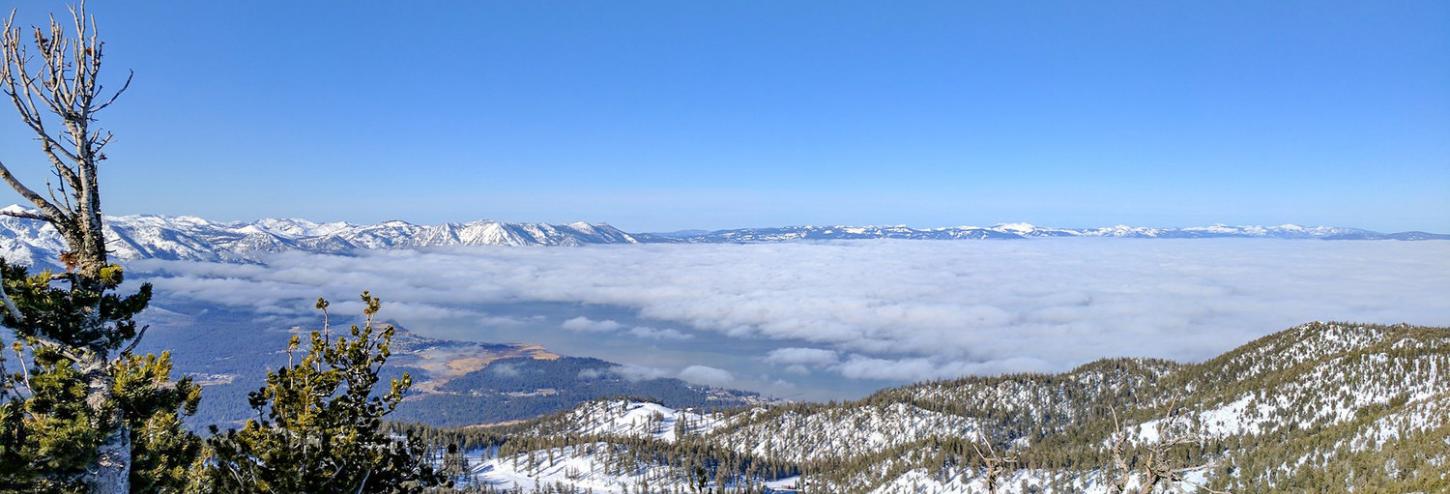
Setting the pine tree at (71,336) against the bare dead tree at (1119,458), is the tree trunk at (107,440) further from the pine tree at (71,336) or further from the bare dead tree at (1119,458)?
the bare dead tree at (1119,458)

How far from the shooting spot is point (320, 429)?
14906 millimetres

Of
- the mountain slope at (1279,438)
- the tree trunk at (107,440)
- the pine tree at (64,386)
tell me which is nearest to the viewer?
the pine tree at (64,386)

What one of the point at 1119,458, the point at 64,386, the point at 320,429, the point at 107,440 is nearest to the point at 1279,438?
the point at 1119,458

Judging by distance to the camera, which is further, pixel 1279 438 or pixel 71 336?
pixel 1279 438

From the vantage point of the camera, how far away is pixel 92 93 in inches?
553

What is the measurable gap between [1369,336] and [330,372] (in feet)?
812

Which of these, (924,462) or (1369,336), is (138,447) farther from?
(1369,336)

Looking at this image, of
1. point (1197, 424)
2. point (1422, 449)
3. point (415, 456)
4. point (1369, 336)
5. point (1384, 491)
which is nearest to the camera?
point (415, 456)

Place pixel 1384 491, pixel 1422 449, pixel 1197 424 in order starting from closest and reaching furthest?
pixel 1384 491 → pixel 1422 449 → pixel 1197 424

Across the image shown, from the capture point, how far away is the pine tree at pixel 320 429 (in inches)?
581

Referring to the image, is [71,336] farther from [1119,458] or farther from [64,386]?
[1119,458]

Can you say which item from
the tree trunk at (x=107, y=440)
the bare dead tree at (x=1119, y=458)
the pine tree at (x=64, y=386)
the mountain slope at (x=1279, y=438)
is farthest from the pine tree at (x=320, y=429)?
the mountain slope at (x=1279, y=438)

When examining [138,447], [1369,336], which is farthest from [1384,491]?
[1369,336]

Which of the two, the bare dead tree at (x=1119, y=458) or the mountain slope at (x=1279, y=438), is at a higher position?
the bare dead tree at (x=1119, y=458)
